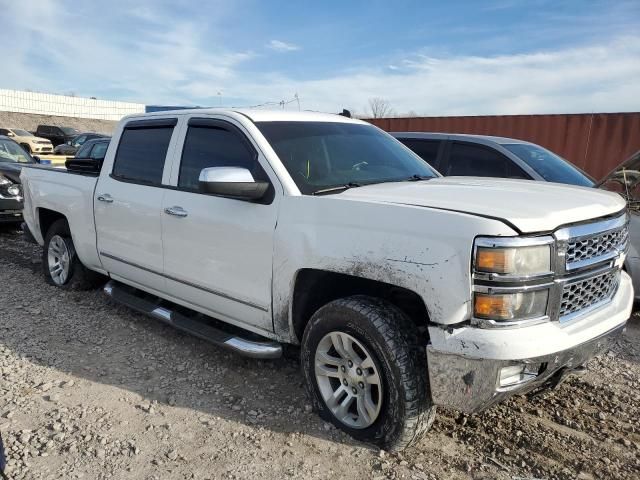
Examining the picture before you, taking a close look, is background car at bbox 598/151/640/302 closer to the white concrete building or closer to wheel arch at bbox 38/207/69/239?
wheel arch at bbox 38/207/69/239

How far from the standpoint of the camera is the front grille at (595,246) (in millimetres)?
2631

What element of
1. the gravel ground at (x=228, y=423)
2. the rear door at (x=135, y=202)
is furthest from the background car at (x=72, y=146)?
the gravel ground at (x=228, y=423)

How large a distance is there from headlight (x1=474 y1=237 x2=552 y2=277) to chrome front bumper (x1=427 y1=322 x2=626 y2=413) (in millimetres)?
414

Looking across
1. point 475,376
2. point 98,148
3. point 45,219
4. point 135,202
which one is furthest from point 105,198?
point 98,148

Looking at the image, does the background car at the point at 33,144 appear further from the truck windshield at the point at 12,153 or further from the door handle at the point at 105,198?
the door handle at the point at 105,198

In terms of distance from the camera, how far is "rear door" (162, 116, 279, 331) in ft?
10.9

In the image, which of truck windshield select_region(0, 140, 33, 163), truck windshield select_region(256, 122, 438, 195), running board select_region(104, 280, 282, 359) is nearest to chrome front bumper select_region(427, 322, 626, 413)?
running board select_region(104, 280, 282, 359)

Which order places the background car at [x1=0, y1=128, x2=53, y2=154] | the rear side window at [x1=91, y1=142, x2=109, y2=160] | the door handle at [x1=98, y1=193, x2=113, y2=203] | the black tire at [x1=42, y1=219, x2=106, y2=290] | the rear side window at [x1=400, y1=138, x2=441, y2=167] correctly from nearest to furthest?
1. the door handle at [x1=98, y1=193, x2=113, y2=203]
2. the black tire at [x1=42, y1=219, x2=106, y2=290]
3. the rear side window at [x1=400, y1=138, x2=441, y2=167]
4. the rear side window at [x1=91, y1=142, x2=109, y2=160]
5. the background car at [x1=0, y1=128, x2=53, y2=154]

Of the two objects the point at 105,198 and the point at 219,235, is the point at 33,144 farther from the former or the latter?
the point at 219,235

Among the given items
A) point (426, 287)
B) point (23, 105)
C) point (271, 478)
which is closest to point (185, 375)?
point (271, 478)

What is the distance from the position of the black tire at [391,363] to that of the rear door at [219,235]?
0.62m

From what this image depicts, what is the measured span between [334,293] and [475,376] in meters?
1.06

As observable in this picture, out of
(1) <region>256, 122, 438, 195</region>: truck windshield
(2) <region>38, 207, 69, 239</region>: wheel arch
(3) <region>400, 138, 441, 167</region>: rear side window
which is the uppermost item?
(1) <region>256, 122, 438, 195</region>: truck windshield

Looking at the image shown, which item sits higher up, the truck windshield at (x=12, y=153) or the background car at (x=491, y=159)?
the background car at (x=491, y=159)
